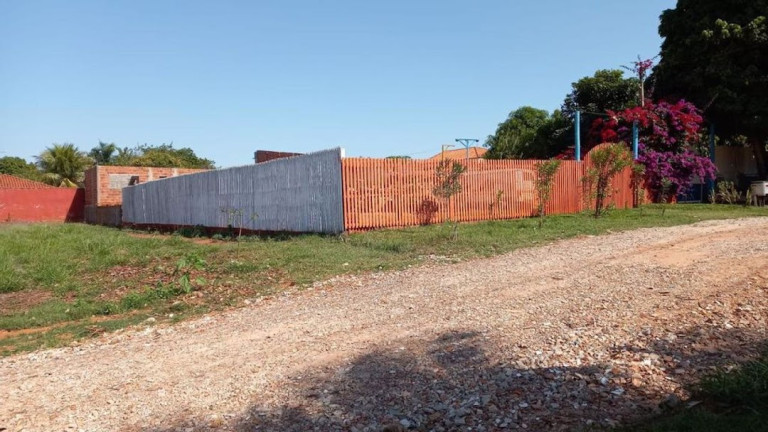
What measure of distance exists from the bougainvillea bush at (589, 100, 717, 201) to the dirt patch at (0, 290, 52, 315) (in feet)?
59.8

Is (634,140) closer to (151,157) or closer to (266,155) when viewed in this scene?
(266,155)

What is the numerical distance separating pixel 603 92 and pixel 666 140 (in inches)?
242

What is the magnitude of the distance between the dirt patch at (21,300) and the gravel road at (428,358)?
11.1ft

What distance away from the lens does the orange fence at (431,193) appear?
13062 mm

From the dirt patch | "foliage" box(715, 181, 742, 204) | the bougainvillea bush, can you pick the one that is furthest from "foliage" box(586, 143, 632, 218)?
the dirt patch

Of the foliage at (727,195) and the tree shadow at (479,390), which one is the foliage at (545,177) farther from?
the tree shadow at (479,390)

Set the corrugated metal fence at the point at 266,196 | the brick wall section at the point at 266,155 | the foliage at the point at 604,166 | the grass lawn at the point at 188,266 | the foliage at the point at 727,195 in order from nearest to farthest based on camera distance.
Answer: the grass lawn at the point at 188,266
the corrugated metal fence at the point at 266,196
the foliage at the point at 604,166
the foliage at the point at 727,195
the brick wall section at the point at 266,155

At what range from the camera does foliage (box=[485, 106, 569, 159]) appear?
26.8m

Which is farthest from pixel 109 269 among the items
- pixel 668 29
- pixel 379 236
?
pixel 668 29

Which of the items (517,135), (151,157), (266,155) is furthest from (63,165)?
(517,135)

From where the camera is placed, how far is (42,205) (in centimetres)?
3488

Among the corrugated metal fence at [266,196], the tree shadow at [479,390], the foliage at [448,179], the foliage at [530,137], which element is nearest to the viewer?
the tree shadow at [479,390]

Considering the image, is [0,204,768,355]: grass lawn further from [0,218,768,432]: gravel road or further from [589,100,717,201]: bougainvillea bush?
[589,100,717,201]: bougainvillea bush

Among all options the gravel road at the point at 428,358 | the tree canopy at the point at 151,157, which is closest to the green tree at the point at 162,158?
the tree canopy at the point at 151,157
